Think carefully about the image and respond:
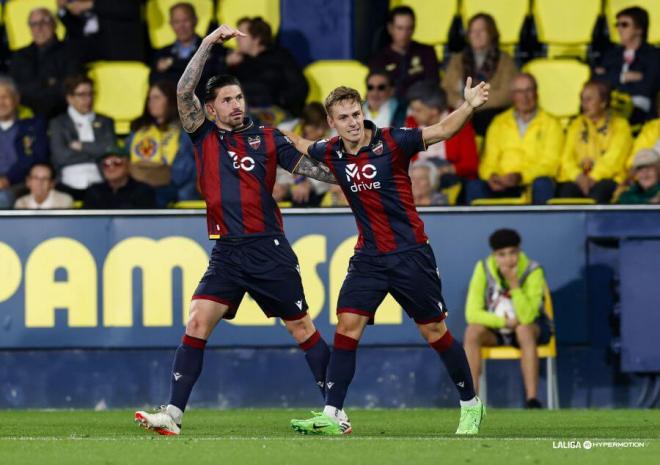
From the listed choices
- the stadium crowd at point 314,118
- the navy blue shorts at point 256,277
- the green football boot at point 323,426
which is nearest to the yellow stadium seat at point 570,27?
the stadium crowd at point 314,118

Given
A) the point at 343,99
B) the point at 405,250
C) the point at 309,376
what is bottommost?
the point at 309,376

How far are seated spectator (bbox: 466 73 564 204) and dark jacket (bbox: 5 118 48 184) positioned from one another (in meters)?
3.78

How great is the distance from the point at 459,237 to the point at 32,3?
590cm

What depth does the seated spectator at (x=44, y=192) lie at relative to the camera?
13.5 meters

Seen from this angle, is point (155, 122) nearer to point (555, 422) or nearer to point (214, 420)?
point (214, 420)

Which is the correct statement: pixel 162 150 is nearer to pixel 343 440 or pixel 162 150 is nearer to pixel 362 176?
pixel 362 176

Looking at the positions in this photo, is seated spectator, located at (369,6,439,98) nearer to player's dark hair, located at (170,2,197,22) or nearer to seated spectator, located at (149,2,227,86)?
seated spectator, located at (149,2,227,86)

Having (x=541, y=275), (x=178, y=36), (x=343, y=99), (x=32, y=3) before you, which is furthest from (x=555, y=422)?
(x=32, y=3)

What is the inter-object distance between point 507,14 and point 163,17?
341 centimetres

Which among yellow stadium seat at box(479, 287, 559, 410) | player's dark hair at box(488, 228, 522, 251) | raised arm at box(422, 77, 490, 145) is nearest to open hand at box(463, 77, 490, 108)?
raised arm at box(422, 77, 490, 145)

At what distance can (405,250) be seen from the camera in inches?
356

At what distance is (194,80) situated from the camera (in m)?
9.16

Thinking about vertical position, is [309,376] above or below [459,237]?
below

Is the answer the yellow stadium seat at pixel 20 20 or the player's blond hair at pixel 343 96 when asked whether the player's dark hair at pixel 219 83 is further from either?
the yellow stadium seat at pixel 20 20
